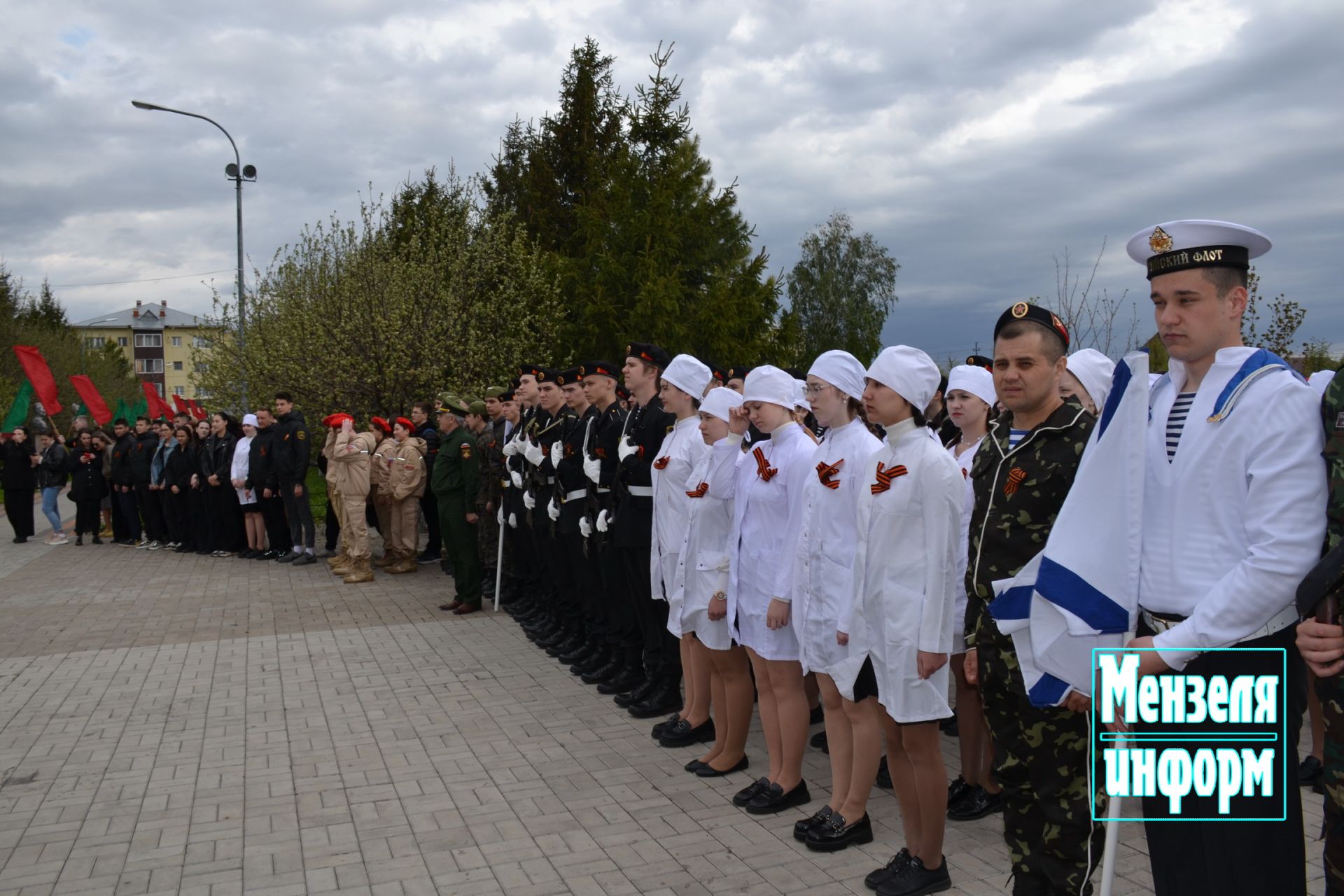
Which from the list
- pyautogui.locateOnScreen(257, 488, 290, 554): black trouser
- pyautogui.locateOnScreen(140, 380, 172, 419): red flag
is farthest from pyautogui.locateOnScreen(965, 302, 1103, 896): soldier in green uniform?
pyautogui.locateOnScreen(140, 380, 172, 419): red flag

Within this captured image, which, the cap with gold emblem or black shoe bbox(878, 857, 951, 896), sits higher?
the cap with gold emblem

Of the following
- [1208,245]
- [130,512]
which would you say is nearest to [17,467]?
[130,512]

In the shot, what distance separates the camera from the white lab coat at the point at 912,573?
383 centimetres

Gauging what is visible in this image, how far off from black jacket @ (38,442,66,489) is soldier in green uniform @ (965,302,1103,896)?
19610mm

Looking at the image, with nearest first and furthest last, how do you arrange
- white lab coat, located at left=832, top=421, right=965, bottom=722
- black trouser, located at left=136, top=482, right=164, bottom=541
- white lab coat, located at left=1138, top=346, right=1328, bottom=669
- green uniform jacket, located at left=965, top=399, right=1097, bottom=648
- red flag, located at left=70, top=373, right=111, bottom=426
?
white lab coat, located at left=1138, top=346, right=1328, bottom=669
green uniform jacket, located at left=965, top=399, right=1097, bottom=648
white lab coat, located at left=832, top=421, right=965, bottom=722
black trouser, located at left=136, top=482, right=164, bottom=541
red flag, located at left=70, top=373, right=111, bottom=426

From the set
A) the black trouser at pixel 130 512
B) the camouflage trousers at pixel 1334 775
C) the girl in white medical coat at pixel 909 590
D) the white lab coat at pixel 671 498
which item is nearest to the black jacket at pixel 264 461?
the black trouser at pixel 130 512

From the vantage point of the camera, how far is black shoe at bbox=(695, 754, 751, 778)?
18.0ft

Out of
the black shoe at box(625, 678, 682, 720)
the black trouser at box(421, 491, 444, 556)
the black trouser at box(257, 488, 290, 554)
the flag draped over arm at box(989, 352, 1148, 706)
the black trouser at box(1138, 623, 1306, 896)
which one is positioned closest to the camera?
the black trouser at box(1138, 623, 1306, 896)

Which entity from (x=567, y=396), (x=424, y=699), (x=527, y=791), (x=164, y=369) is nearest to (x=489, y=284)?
(x=567, y=396)

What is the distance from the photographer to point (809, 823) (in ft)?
15.0

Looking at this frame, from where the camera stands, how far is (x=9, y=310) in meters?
42.6

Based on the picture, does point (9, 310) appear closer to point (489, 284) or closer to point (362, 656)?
point (489, 284)

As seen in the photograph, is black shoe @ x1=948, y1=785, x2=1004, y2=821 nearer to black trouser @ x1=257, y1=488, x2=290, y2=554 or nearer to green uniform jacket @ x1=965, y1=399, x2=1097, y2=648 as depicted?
green uniform jacket @ x1=965, y1=399, x2=1097, y2=648

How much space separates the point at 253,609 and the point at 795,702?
7.98 metres
